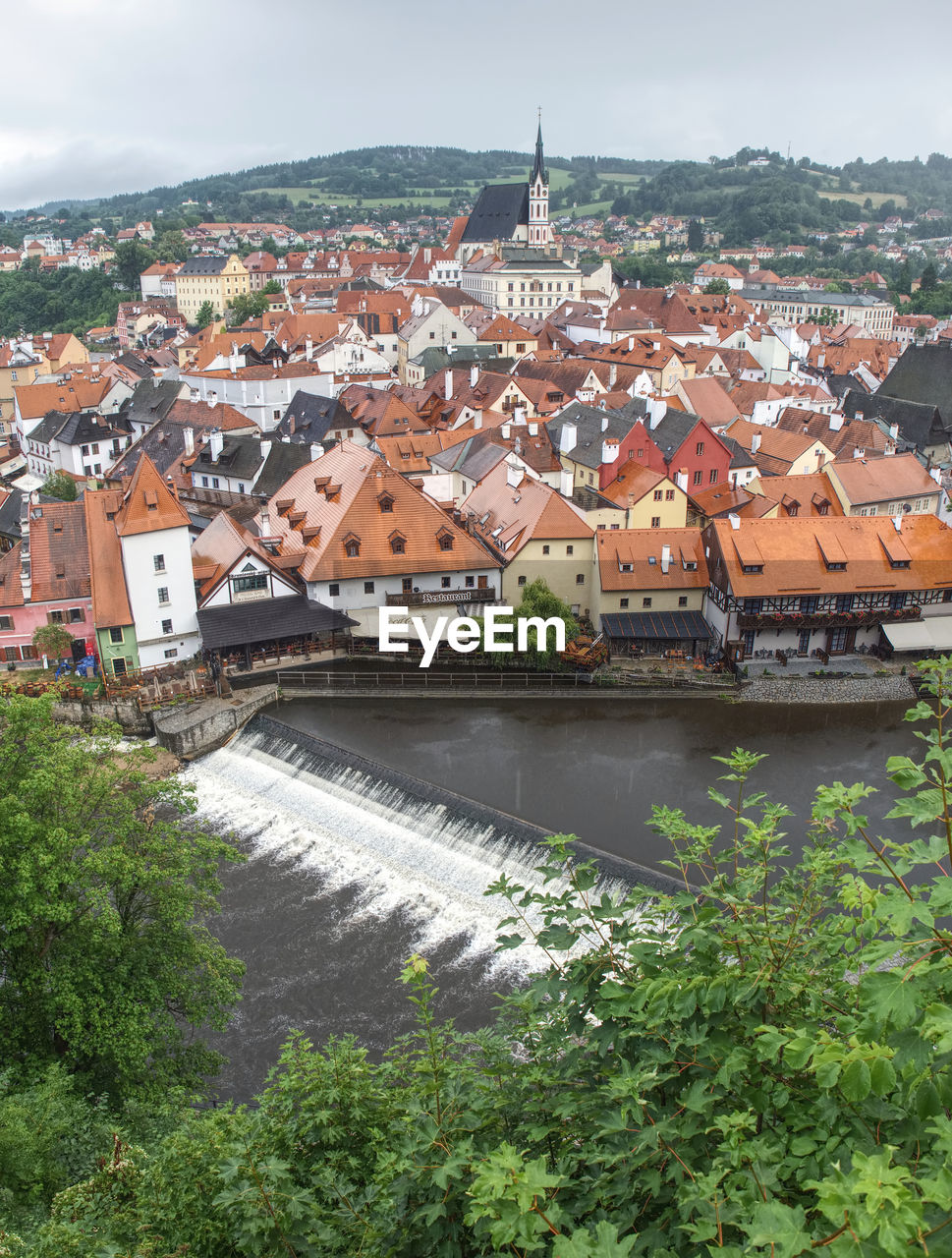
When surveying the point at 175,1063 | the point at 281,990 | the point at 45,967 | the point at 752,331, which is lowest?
the point at 281,990

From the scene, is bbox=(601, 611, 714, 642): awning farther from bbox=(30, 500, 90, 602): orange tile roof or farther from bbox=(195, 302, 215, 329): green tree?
bbox=(195, 302, 215, 329): green tree

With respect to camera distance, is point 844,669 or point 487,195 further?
point 487,195

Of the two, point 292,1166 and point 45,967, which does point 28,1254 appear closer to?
point 292,1166

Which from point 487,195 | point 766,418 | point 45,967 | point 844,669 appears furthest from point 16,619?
point 487,195

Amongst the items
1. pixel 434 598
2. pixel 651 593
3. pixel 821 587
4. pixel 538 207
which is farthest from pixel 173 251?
pixel 821 587

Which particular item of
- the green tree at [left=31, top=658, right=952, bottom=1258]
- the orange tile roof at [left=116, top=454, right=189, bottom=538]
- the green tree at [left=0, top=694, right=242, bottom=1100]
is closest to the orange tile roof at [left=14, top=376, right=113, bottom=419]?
the orange tile roof at [left=116, top=454, right=189, bottom=538]

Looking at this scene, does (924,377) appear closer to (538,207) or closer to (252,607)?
(252,607)

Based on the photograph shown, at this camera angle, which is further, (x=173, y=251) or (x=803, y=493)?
(x=173, y=251)
